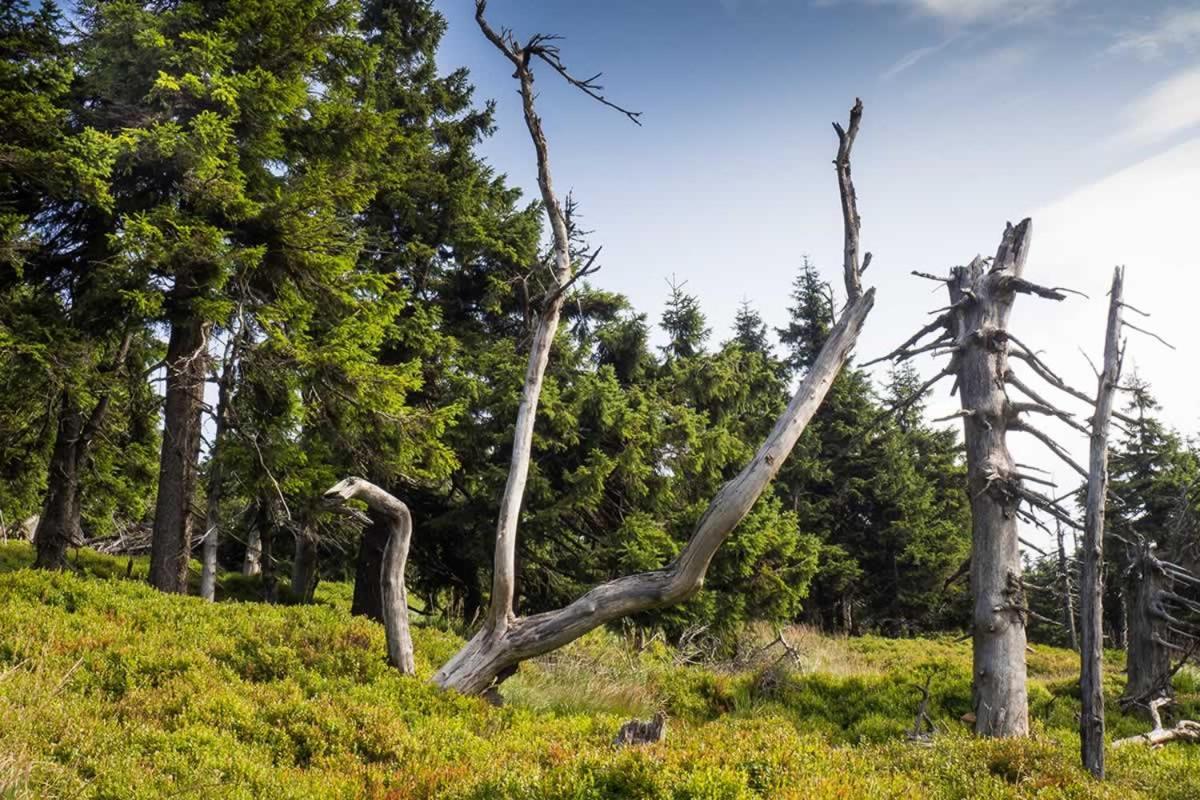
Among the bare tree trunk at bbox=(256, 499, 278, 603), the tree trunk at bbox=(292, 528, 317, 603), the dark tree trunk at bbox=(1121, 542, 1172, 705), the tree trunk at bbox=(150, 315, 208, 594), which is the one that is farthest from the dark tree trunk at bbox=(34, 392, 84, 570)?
the dark tree trunk at bbox=(1121, 542, 1172, 705)

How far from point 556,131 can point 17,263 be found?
7.12 m

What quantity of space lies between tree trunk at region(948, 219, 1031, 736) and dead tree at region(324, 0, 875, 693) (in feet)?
4.97

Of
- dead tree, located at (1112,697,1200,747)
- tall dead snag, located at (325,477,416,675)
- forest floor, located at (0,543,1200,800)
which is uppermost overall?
tall dead snag, located at (325,477,416,675)

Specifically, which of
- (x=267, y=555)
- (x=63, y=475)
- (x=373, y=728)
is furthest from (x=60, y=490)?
(x=373, y=728)

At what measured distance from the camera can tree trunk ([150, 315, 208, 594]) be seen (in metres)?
10.7

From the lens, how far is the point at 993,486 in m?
8.43

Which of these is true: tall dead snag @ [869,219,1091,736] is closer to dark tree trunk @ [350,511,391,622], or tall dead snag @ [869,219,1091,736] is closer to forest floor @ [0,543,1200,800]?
forest floor @ [0,543,1200,800]

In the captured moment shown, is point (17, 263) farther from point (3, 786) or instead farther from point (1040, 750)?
point (1040, 750)

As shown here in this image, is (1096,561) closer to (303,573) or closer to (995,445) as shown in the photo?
(995,445)

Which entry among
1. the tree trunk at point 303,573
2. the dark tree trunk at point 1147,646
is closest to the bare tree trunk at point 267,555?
the tree trunk at point 303,573

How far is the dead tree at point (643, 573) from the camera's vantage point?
8.05 m

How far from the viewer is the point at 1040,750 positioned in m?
5.74

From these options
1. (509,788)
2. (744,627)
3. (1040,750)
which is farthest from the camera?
(744,627)

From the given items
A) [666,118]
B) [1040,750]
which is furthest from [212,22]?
[1040,750]
